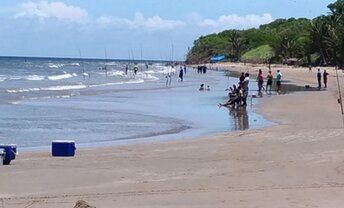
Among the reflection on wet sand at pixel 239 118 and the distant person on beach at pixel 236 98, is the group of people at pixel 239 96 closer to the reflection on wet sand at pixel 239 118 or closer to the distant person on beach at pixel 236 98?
the distant person on beach at pixel 236 98

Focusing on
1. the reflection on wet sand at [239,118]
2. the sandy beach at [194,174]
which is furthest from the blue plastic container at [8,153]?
the reflection on wet sand at [239,118]

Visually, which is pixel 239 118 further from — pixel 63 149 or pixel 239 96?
pixel 63 149

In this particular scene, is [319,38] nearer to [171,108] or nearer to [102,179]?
[171,108]

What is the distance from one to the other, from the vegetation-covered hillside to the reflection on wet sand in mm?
36348

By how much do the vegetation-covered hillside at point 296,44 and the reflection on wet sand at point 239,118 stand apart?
36.3m

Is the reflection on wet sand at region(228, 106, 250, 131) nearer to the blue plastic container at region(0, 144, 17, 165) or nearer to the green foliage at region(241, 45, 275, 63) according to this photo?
the blue plastic container at region(0, 144, 17, 165)

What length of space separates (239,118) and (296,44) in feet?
263

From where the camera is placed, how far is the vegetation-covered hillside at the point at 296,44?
8306 cm

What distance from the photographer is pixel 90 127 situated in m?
21.5

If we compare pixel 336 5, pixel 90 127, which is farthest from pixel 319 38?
pixel 90 127

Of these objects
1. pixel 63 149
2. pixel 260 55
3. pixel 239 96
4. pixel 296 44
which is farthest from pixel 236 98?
pixel 260 55

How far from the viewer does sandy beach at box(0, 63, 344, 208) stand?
30.5ft

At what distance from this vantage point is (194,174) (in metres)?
11.5

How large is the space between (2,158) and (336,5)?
290 ft
